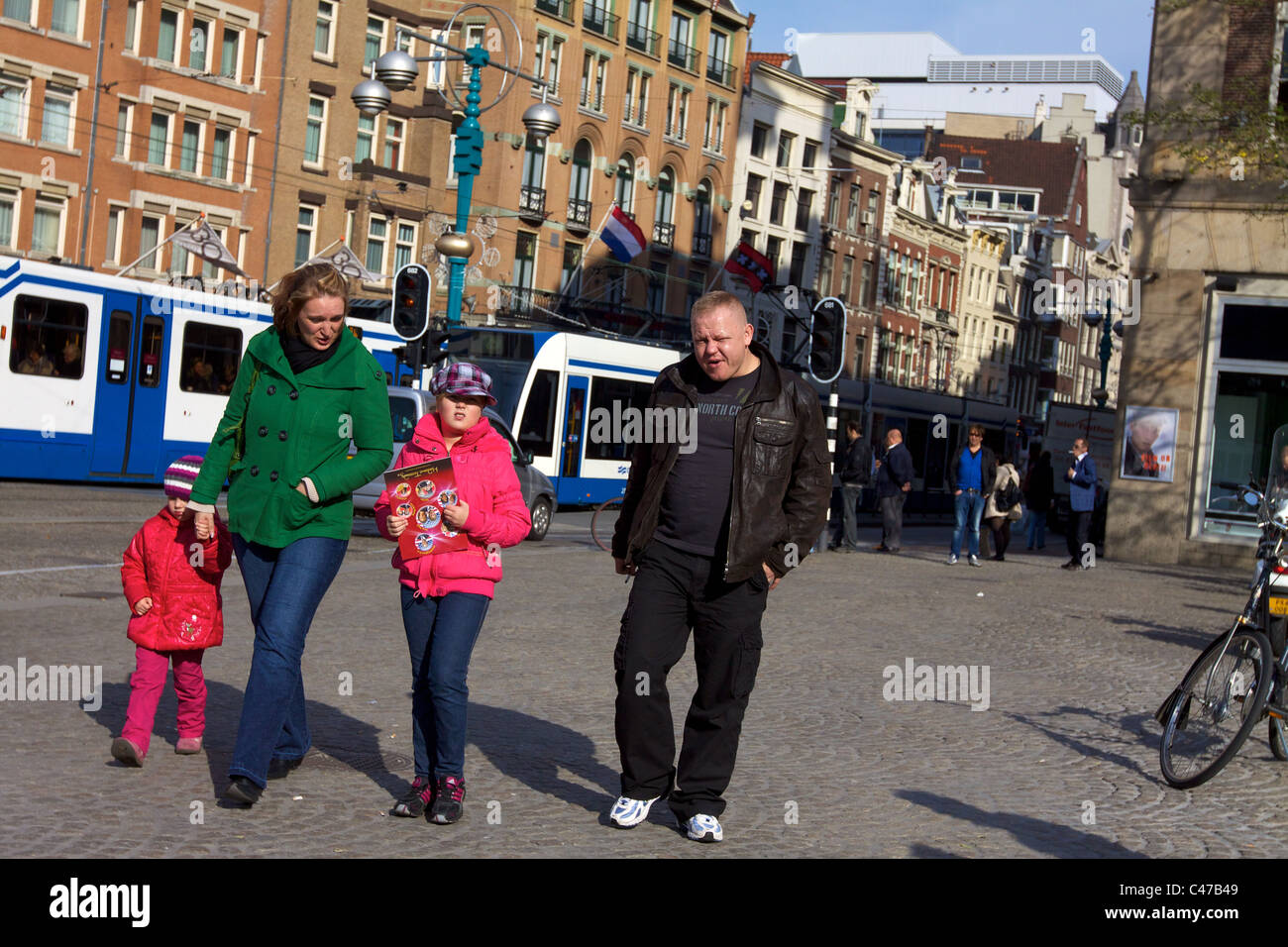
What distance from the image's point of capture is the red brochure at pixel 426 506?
5.79 metres

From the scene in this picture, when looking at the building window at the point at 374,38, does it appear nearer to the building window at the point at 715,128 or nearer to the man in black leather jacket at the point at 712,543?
the building window at the point at 715,128

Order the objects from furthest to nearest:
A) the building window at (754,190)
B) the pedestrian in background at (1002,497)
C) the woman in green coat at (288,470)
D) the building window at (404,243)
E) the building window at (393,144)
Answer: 1. the building window at (754,190)
2. the building window at (404,243)
3. the building window at (393,144)
4. the pedestrian in background at (1002,497)
5. the woman in green coat at (288,470)

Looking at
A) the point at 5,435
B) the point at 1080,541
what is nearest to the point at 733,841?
the point at 1080,541

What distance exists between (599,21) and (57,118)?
Result: 21.8 metres

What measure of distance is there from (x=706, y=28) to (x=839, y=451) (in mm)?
41596

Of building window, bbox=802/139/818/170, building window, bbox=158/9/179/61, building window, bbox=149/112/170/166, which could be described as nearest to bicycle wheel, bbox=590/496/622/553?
building window, bbox=149/112/170/166

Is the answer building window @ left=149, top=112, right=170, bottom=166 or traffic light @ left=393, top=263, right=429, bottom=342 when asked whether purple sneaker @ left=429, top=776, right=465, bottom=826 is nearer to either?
traffic light @ left=393, top=263, right=429, bottom=342

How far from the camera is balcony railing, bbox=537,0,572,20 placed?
54.2 m

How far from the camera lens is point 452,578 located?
5.77 metres

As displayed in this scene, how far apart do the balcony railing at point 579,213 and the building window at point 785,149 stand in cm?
1275

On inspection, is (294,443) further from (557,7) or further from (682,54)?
(682,54)

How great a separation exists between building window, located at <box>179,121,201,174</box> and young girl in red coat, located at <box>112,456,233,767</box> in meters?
39.5

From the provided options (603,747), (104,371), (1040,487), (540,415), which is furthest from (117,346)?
(603,747)

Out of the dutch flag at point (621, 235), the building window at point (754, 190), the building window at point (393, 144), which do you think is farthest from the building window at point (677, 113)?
the dutch flag at point (621, 235)
